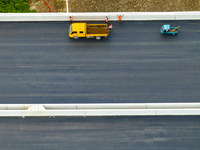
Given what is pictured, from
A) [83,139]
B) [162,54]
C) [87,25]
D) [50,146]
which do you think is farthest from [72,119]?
[162,54]

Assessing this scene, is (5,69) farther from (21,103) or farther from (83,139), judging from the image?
(83,139)

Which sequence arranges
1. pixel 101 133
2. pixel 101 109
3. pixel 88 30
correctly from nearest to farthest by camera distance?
1. pixel 101 133
2. pixel 101 109
3. pixel 88 30

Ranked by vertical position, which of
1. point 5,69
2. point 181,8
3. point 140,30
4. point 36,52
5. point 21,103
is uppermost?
point 181,8

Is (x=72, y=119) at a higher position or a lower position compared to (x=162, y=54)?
lower

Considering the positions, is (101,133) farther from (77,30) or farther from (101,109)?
(77,30)

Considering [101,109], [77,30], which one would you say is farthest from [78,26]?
[101,109]

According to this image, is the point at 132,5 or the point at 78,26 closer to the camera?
the point at 78,26
